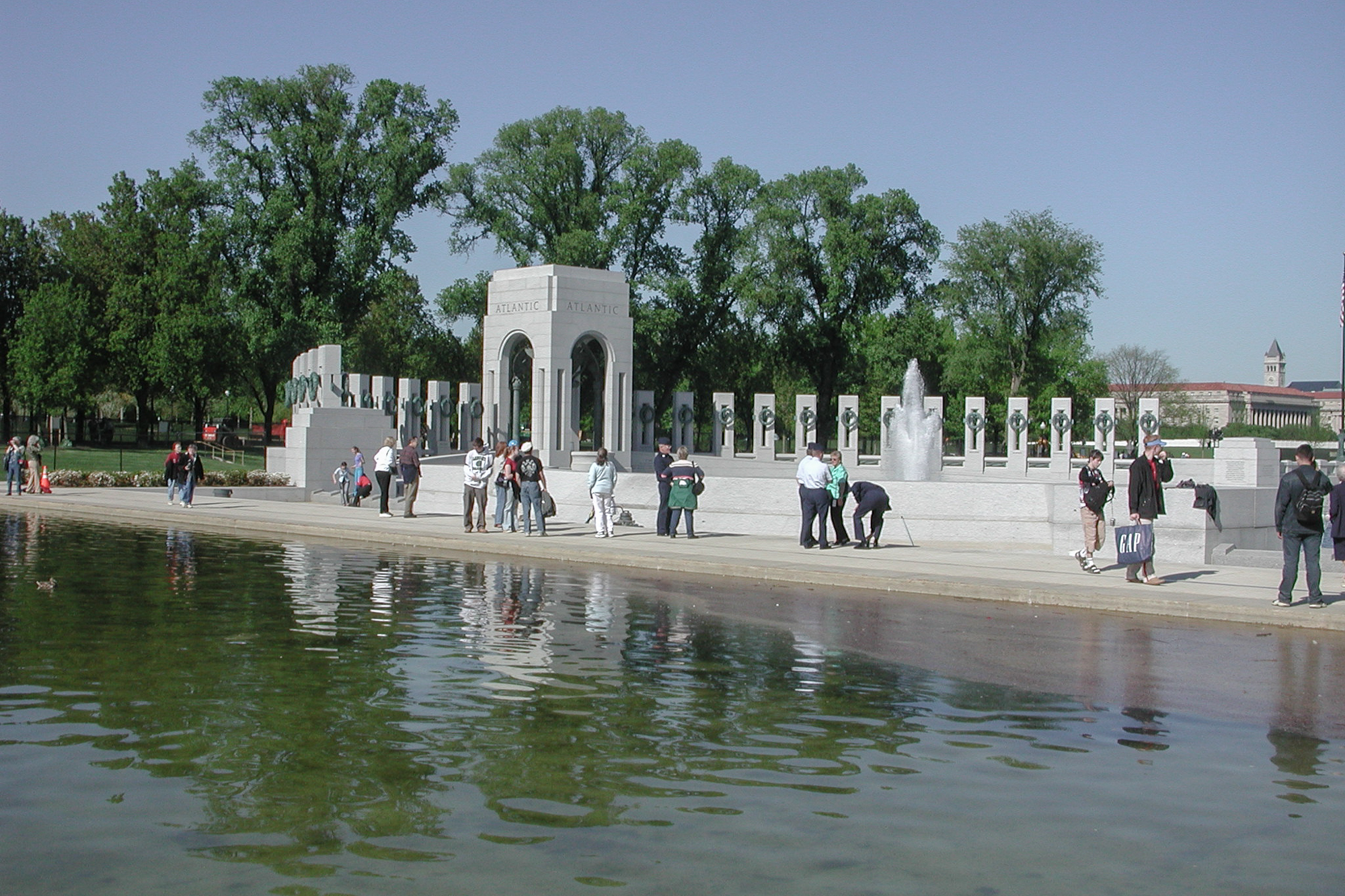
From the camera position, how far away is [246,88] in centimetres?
5869

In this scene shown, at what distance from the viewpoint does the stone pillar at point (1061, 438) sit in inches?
1691

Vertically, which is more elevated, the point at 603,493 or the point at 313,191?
the point at 313,191

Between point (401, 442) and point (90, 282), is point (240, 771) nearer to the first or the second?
point (401, 442)

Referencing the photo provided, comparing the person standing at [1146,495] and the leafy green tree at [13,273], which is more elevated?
the leafy green tree at [13,273]

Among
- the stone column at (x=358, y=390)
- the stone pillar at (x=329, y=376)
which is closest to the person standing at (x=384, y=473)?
the stone pillar at (x=329, y=376)

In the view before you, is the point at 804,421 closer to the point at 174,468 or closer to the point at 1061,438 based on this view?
the point at 1061,438

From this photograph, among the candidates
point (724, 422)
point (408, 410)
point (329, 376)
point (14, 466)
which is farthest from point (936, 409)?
point (14, 466)

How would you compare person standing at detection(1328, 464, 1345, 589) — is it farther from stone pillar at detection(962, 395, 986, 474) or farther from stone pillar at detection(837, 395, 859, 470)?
stone pillar at detection(837, 395, 859, 470)

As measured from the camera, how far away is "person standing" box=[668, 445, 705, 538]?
72.3ft

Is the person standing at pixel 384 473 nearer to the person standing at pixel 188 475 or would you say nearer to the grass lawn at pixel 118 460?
the person standing at pixel 188 475

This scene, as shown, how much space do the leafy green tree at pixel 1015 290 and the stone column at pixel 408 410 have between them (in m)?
29.2

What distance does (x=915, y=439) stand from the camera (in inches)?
1673

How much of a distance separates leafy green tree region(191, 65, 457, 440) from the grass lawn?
6032 millimetres

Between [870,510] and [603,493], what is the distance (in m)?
4.54
